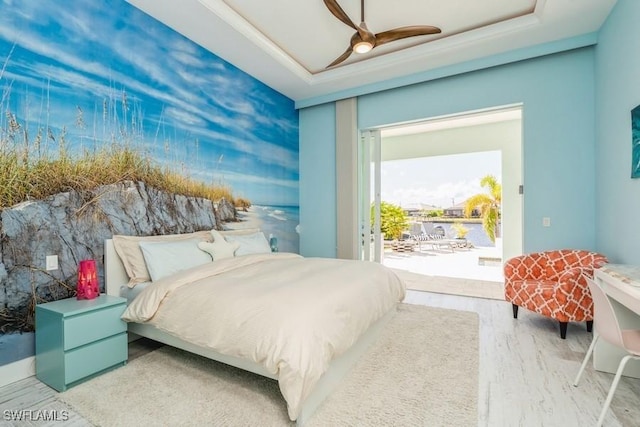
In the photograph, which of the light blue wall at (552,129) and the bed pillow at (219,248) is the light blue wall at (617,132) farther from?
the bed pillow at (219,248)

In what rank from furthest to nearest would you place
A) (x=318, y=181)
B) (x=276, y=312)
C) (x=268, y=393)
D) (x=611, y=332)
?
(x=318, y=181)
(x=268, y=393)
(x=276, y=312)
(x=611, y=332)

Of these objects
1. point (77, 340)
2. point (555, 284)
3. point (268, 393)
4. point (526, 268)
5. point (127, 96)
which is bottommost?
point (268, 393)

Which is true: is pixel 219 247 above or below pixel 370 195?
below

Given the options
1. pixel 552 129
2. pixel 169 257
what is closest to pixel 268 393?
pixel 169 257

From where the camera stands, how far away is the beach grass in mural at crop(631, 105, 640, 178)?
2490mm

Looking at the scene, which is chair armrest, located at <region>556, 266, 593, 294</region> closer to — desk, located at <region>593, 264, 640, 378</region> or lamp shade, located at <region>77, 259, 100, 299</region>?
desk, located at <region>593, 264, 640, 378</region>

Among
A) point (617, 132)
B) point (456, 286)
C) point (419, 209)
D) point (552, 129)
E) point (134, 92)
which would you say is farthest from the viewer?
point (419, 209)

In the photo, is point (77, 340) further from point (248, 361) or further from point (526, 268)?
point (526, 268)

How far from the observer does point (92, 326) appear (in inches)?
85.8

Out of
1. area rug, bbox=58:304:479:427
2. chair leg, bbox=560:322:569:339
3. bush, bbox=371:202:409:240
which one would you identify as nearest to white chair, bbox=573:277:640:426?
area rug, bbox=58:304:479:427

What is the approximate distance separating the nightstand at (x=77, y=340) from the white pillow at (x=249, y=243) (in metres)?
1.35

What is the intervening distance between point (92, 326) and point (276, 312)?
1381mm

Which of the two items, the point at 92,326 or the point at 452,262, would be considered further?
the point at 452,262

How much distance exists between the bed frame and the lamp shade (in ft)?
0.88
